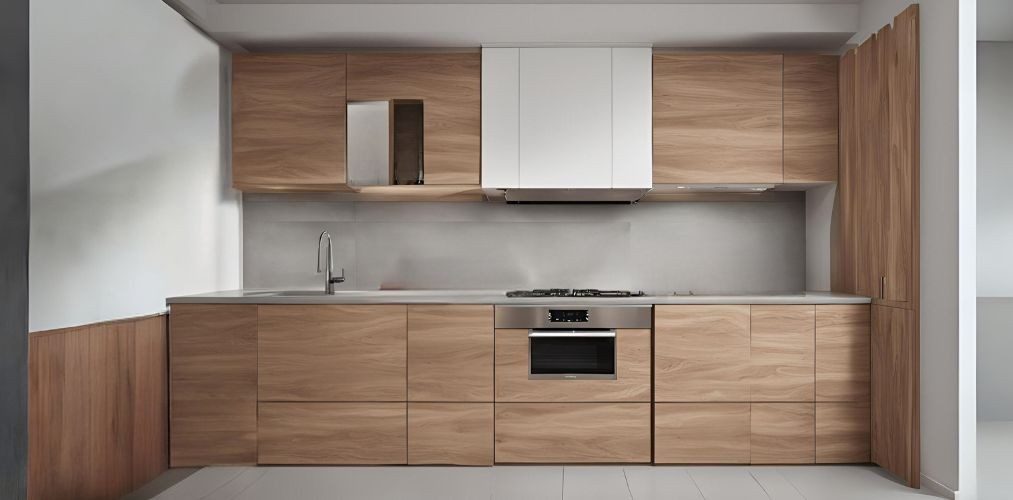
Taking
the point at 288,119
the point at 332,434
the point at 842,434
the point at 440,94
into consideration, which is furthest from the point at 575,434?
the point at 288,119

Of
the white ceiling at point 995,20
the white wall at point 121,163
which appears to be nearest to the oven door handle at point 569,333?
the white wall at point 121,163

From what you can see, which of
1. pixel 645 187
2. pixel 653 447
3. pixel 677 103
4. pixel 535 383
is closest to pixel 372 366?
pixel 535 383

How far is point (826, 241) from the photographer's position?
4242mm

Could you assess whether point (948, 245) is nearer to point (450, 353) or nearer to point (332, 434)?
point (450, 353)

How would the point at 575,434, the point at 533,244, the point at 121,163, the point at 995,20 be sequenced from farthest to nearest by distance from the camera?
the point at 533,244
the point at 995,20
the point at 575,434
the point at 121,163

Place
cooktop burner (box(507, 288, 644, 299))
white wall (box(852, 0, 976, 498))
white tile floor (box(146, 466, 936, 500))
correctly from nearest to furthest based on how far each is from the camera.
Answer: white wall (box(852, 0, 976, 498)), white tile floor (box(146, 466, 936, 500)), cooktop burner (box(507, 288, 644, 299))

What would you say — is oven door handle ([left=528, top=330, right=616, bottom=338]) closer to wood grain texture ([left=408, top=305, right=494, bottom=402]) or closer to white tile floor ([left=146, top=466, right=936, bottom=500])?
wood grain texture ([left=408, top=305, right=494, bottom=402])

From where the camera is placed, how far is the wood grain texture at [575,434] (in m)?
3.73

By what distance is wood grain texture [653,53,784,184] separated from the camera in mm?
4070

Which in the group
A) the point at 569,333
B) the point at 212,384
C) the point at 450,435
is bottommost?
the point at 450,435

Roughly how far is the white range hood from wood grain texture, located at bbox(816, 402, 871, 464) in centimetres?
153

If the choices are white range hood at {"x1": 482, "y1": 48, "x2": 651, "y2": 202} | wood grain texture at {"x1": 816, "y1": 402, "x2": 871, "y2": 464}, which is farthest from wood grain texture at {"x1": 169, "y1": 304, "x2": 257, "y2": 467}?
wood grain texture at {"x1": 816, "y1": 402, "x2": 871, "y2": 464}

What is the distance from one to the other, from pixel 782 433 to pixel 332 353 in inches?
91.3

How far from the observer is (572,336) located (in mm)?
3746
